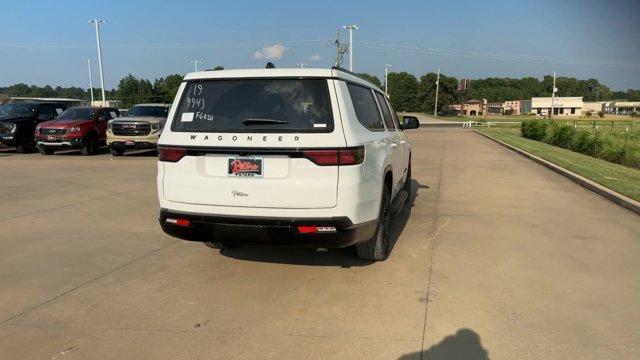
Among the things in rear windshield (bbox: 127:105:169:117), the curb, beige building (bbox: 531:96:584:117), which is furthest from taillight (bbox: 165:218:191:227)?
beige building (bbox: 531:96:584:117)

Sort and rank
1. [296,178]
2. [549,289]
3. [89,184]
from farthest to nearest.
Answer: [89,184]
[549,289]
[296,178]

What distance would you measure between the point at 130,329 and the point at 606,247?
5176 millimetres

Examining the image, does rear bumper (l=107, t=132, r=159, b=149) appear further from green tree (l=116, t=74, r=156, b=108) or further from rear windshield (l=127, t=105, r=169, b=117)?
green tree (l=116, t=74, r=156, b=108)

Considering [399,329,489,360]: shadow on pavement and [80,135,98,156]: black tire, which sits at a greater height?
[80,135,98,156]: black tire

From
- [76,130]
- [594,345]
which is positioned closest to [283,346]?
[594,345]

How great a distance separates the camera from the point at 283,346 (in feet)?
11.2

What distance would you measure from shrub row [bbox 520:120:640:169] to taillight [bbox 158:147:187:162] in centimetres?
1463

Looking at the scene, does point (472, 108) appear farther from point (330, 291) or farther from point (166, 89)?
point (330, 291)

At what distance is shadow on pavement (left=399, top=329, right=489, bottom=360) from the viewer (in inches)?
129

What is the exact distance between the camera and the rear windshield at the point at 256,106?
407 cm

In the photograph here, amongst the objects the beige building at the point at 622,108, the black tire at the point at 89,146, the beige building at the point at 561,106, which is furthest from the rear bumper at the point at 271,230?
the beige building at the point at 622,108

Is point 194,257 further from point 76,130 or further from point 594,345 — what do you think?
point 76,130

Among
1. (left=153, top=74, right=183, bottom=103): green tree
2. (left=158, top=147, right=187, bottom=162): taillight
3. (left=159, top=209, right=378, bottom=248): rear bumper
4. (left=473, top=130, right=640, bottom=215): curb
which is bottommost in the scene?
(left=473, top=130, right=640, bottom=215): curb

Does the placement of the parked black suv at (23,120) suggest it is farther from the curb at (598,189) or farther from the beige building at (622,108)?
the beige building at (622,108)
